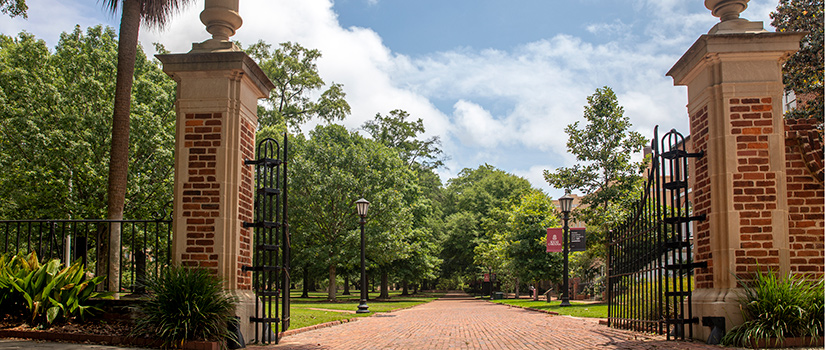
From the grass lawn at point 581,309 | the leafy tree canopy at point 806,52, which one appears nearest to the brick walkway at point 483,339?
the grass lawn at point 581,309

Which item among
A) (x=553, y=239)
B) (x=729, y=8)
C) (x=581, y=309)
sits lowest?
(x=581, y=309)

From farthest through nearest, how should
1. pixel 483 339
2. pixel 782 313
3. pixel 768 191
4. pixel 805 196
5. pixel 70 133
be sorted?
pixel 70 133 → pixel 483 339 → pixel 805 196 → pixel 768 191 → pixel 782 313

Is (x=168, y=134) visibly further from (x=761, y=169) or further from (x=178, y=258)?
(x=761, y=169)

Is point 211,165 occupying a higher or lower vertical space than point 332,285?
higher

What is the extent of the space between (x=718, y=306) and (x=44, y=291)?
7656 millimetres

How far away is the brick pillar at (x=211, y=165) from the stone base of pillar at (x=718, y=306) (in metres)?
5.39

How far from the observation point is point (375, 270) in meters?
36.6

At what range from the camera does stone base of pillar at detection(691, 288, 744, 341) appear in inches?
252

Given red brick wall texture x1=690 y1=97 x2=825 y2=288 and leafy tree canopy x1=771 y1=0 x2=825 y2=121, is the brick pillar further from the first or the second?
leafy tree canopy x1=771 y1=0 x2=825 y2=121

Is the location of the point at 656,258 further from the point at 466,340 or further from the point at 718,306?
the point at 466,340

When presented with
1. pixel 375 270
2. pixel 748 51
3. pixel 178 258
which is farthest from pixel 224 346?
pixel 375 270

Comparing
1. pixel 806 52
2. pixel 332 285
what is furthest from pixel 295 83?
pixel 806 52

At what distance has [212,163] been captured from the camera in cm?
725

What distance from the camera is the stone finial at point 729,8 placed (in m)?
7.12
